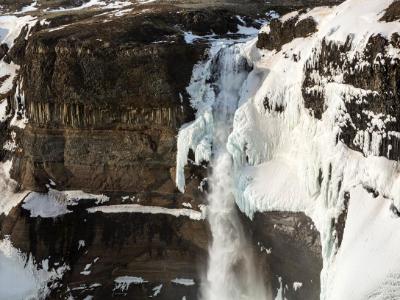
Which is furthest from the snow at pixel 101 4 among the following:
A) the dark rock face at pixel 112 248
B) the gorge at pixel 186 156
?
the dark rock face at pixel 112 248

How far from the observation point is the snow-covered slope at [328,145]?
14.4m

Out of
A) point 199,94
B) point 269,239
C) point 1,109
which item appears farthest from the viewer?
point 1,109

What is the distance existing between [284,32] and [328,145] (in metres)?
6.80

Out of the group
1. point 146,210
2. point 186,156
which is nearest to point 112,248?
point 146,210

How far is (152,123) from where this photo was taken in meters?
24.0

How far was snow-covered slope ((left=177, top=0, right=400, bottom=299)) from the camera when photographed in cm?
1443

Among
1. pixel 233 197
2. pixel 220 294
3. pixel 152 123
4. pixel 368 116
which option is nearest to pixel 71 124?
pixel 152 123

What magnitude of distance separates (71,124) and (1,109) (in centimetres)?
731

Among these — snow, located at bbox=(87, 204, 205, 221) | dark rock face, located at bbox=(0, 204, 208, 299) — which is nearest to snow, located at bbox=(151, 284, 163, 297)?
dark rock face, located at bbox=(0, 204, 208, 299)

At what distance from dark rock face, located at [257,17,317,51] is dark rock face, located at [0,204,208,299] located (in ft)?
29.9

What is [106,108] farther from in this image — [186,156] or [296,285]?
[296,285]

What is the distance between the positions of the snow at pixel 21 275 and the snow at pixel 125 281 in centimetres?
273

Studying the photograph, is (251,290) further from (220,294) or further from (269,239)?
(269,239)

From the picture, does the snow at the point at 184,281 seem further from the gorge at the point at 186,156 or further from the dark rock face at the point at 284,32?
the dark rock face at the point at 284,32
